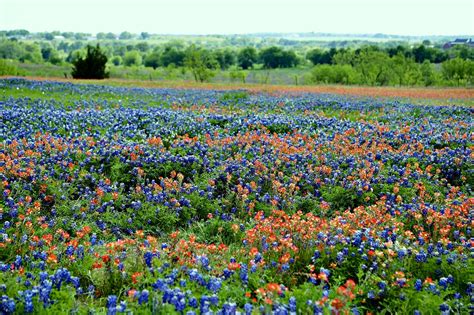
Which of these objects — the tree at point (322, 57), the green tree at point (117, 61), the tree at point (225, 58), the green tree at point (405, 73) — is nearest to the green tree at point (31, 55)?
the green tree at point (117, 61)

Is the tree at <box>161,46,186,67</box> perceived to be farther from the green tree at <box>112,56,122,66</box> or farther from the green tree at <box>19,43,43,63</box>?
the green tree at <box>112,56,122,66</box>

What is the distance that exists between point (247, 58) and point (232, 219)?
399ft

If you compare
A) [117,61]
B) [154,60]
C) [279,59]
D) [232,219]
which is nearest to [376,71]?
[232,219]

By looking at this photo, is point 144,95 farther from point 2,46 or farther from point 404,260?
point 2,46

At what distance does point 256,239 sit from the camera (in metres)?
5.61

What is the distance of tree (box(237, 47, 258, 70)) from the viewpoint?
125688 mm

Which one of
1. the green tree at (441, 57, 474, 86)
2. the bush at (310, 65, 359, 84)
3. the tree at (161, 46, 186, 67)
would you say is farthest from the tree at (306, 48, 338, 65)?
the bush at (310, 65, 359, 84)

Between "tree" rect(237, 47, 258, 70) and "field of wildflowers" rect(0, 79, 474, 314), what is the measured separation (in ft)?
376

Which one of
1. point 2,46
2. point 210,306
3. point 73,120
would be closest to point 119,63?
point 2,46

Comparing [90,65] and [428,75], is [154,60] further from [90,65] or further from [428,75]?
[90,65]

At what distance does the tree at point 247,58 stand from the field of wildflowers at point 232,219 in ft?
376

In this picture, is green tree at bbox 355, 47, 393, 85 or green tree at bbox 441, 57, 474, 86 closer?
green tree at bbox 441, 57, 474, 86

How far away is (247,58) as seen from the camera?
125688 millimetres

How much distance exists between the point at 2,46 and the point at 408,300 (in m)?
160
